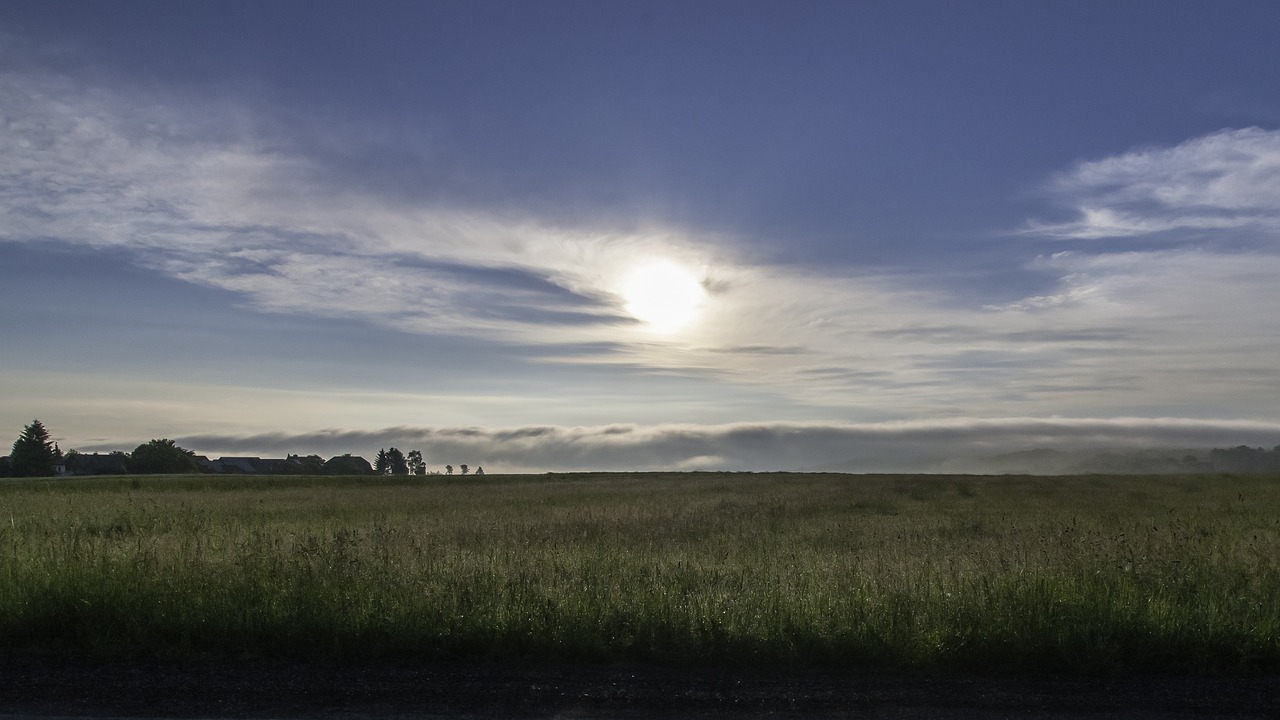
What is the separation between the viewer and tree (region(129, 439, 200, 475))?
11294 centimetres

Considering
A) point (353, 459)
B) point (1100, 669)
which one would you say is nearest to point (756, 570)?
point (1100, 669)

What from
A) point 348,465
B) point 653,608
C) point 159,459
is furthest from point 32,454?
point 653,608

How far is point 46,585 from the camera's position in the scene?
826 centimetres

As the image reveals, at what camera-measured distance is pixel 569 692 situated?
5.95m

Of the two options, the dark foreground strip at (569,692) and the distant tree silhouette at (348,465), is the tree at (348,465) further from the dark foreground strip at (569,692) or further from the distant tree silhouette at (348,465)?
the dark foreground strip at (569,692)

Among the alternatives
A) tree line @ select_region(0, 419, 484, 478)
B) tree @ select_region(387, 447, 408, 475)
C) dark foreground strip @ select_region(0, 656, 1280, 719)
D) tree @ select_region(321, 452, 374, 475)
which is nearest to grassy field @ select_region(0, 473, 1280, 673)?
dark foreground strip @ select_region(0, 656, 1280, 719)

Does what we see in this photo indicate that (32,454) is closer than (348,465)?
Yes

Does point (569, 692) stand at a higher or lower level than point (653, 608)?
lower

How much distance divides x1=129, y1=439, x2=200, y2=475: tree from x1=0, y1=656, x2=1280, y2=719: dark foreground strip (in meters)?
123

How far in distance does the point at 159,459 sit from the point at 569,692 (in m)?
127

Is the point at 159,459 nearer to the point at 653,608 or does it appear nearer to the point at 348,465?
the point at 348,465

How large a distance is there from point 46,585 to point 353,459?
159 meters

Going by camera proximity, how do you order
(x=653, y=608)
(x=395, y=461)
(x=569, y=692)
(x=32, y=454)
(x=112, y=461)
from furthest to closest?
(x=395, y=461) → (x=112, y=461) → (x=32, y=454) → (x=653, y=608) → (x=569, y=692)

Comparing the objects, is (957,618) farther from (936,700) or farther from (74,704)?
(74,704)
